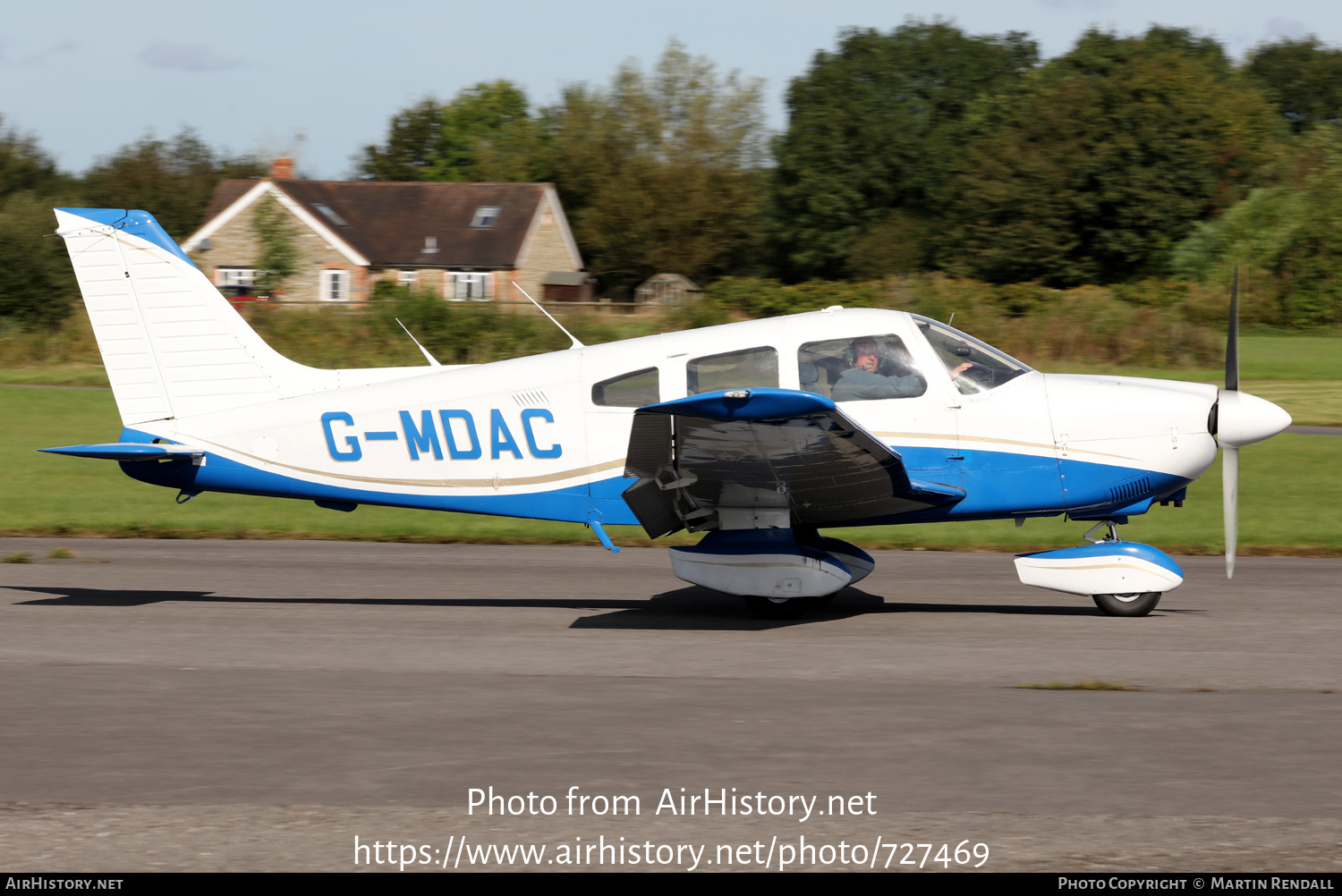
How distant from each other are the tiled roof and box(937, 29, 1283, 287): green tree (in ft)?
64.2

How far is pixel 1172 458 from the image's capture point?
8.12 m

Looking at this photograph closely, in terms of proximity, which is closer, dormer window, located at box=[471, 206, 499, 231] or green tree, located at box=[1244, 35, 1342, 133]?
dormer window, located at box=[471, 206, 499, 231]

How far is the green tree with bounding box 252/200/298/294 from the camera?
38.0 metres

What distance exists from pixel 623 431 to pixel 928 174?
5892 cm

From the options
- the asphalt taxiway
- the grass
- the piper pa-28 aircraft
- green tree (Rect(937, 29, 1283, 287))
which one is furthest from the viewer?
green tree (Rect(937, 29, 1283, 287))

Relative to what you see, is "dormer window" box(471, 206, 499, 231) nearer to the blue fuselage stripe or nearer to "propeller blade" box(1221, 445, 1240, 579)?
the blue fuselage stripe

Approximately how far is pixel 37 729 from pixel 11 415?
17.6 metres

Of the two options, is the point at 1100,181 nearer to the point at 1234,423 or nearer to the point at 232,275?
the point at 232,275

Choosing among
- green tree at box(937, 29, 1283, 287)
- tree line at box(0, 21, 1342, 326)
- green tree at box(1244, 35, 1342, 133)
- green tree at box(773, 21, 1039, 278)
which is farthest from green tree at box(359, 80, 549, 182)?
green tree at box(1244, 35, 1342, 133)

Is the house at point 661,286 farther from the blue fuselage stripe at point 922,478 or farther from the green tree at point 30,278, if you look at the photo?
the blue fuselage stripe at point 922,478

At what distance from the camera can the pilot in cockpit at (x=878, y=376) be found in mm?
8289

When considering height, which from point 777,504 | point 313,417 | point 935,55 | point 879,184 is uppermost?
point 935,55
